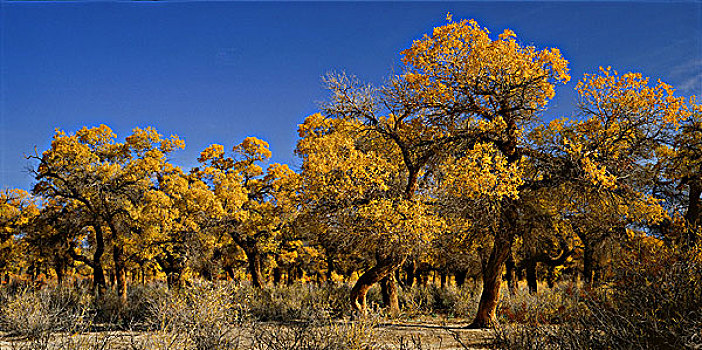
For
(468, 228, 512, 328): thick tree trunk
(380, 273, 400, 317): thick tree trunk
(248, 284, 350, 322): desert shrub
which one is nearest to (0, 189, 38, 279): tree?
(248, 284, 350, 322): desert shrub

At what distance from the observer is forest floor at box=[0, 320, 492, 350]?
5918mm

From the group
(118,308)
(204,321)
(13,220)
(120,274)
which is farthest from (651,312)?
(13,220)

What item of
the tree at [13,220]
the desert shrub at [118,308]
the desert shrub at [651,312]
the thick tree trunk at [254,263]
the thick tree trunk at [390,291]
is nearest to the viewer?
the desert shrub at [651,312]

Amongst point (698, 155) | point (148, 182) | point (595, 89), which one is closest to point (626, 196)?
point (595, 89)

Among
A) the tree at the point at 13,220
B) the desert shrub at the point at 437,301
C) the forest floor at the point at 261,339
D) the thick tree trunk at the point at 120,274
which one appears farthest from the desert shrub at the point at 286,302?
the tree at the point at 13,220

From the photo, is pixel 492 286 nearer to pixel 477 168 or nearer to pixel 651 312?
pixel 477 168

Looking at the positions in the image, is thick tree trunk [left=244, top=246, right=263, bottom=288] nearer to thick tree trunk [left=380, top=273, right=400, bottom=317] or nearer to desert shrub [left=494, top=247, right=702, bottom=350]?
thick tree trunk [left=380, top=273, right=400, bottom=317]

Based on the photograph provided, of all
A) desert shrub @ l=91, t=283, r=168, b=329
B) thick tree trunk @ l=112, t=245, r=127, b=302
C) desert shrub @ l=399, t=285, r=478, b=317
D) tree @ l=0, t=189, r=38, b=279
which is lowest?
A: desert shrub @ l=399, t=285, r=478, b=317

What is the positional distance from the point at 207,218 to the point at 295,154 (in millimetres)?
4564

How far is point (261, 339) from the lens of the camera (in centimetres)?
612

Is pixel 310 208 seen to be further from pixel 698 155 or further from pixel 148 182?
pixel 698 155

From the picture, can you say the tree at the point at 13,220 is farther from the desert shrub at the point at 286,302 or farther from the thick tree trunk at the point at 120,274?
the desert shrub at the point at 286,302

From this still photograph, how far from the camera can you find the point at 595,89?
11.2 m

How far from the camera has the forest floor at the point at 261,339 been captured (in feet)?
19.4
